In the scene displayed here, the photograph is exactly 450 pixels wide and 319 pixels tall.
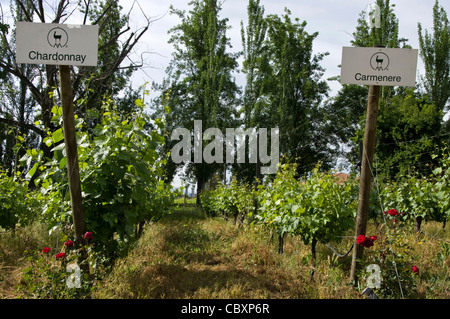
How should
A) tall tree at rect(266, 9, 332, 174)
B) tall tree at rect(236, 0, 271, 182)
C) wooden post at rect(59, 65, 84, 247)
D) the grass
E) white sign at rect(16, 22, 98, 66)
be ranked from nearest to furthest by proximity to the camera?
white sign at rect(16, 22, 98, 66), wooden post at rect(59, 65, 84, 247), the grass, tall tree at rect(236, 0, 271, 182), tall tree at rect(266, 9, 332, 174)

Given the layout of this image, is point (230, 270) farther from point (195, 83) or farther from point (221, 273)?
point (195, 83)

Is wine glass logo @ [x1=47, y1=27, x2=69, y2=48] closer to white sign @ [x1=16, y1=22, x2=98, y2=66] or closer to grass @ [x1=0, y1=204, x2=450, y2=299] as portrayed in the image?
white sign @ [x1=16, y1=22, x2=98, y2=66]

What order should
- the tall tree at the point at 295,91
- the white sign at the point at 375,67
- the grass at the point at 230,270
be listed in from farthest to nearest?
the tall tree at the point at 295,91 < the grass at the point at 230,270 < the white sign at the point at 375,67

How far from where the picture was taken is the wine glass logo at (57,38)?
9.50 feet

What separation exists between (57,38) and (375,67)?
9.26 feet

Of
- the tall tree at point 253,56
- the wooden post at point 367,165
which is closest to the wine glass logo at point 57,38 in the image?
the wooden post at point 367,165

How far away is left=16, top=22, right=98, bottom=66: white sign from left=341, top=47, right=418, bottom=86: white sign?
2253mm

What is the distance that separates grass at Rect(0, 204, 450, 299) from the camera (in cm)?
336

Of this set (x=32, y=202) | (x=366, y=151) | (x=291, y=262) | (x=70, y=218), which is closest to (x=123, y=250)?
(x=70, y=218)

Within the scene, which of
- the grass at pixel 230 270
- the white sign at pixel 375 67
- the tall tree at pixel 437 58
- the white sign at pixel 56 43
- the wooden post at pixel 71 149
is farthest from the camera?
the tall tree at pixel 437 58

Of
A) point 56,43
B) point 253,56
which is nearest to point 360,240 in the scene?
point 56,43

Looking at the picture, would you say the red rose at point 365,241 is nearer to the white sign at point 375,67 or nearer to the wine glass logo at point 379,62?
the white sign at point 375,67

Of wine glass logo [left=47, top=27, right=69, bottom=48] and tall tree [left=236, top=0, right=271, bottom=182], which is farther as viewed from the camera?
tall tree [left=236, top=0, right=271, bottom=182]

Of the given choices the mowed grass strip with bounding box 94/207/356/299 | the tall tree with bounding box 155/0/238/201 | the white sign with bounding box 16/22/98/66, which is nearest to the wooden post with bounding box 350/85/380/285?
the mowed grass strip with bounding box 94/207/356/299
